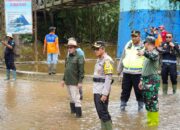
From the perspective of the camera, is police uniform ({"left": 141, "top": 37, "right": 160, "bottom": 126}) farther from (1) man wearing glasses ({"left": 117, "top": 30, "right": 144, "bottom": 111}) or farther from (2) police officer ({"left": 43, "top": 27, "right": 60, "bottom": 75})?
(2) police officer ({"left": 43, "top": 27, "right": 60, "bottom": 75})

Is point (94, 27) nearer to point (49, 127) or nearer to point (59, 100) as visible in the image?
point (59, 100)

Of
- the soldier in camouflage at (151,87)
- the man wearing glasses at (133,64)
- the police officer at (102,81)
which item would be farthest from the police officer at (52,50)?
the police officer at (102,81)

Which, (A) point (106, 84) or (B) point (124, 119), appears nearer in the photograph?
(A) point (106, 84)

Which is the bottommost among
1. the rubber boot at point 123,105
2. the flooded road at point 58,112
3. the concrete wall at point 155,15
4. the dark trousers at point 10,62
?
the flooded road at point 58,112

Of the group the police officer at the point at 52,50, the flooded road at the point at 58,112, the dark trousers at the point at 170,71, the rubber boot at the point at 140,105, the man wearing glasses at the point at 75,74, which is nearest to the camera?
the flooded road at the point at 58,112

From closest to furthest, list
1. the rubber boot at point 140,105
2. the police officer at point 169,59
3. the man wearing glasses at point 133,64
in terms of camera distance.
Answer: the man wearing glasses at point 133,64
the rubber boot at point 140,105
the police officer at point 169,59

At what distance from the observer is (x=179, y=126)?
8258 mm

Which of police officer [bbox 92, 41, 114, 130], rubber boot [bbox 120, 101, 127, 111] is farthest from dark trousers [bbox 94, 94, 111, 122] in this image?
rubber boot [bbox 120, 101, 127, 111]

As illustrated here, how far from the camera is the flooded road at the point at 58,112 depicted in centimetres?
837

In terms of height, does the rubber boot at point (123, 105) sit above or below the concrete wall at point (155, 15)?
below

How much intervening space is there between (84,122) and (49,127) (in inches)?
30.7

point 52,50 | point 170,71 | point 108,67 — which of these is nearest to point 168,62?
point 170,71

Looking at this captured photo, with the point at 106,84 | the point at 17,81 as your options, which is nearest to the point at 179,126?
the point at 106,84

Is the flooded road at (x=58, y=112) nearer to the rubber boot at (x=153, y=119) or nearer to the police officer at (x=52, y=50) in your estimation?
the rubber boot at (x=153, y=119)
